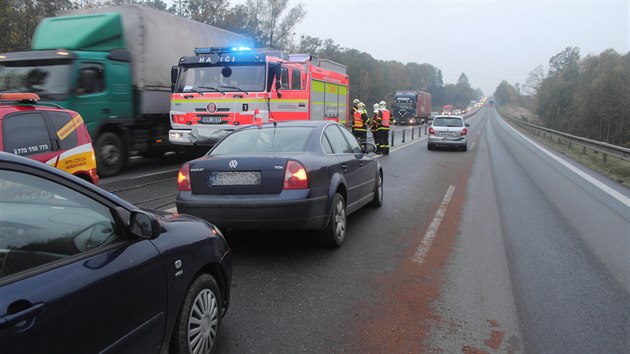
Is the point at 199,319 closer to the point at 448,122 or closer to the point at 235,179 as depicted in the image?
the point at 235,179

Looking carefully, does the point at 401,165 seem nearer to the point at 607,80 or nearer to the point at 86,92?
the point at 86,92

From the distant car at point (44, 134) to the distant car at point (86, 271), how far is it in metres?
4.02

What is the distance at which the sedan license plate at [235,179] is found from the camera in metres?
5.21

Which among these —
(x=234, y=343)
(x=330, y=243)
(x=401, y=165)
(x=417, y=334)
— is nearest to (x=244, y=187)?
(x=330, y=243)

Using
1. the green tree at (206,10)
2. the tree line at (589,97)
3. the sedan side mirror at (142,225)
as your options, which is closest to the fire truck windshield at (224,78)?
the sedan side mirror at (142,225)

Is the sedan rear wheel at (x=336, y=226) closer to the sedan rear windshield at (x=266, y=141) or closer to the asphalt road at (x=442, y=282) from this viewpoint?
the asphalt road at (x=442, y=282)

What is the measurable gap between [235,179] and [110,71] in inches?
302

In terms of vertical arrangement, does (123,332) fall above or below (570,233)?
above

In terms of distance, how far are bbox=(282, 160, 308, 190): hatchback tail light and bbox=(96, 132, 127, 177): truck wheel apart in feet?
24.2

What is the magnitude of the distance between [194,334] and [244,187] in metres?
2.36

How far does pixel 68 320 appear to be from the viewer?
6.61 feet

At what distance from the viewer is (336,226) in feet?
18.9

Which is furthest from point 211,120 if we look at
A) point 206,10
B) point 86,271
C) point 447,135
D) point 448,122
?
point 206,10

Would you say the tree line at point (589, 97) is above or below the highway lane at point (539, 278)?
above
